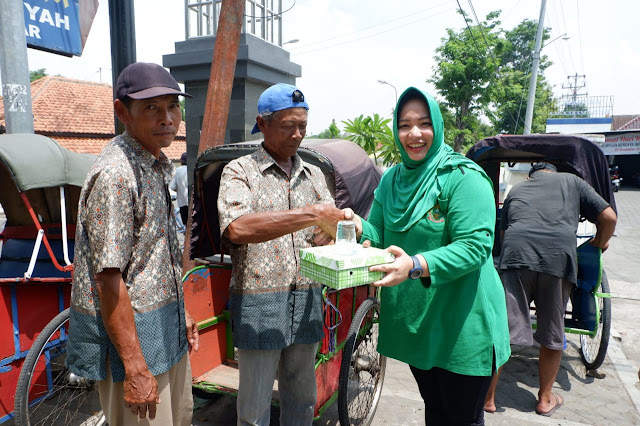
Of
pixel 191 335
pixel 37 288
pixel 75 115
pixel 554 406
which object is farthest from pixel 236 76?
pixel 75 115

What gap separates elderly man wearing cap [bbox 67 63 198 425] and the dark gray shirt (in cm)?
298

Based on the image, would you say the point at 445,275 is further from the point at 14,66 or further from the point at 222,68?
the point at 14,66

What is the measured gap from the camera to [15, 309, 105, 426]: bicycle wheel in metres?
2.66

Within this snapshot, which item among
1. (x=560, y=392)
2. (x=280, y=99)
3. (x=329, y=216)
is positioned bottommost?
(x=560, y=392)

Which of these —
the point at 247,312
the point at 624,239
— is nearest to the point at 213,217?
the point at 247,312

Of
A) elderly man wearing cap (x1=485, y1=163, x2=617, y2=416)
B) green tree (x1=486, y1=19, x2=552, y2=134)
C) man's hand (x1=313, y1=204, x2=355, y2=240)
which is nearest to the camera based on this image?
man's hand (x1=313, y1=204, x2=355, y2=240)

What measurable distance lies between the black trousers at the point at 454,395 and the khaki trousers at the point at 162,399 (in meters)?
1.13

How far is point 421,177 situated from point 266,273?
2.91ft

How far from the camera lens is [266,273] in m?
2.17

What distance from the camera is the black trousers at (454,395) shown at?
76.2 inches

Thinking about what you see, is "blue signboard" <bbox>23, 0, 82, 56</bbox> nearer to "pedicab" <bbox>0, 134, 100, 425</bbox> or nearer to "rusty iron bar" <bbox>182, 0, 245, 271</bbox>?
"pedicab" <bbox>0, 134, 100, 425</bbox>

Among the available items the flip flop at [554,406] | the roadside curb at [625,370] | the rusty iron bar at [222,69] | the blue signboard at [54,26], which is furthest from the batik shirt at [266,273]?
the blue signboard at [54,26]

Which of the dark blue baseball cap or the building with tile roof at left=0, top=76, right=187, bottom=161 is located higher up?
the building with tile roof at left=0, top=76, right=187, bottom=161

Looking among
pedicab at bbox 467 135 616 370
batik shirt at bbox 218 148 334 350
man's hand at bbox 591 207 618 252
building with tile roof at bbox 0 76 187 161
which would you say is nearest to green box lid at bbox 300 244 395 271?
batik shirt at bbox 218 148 334 350
